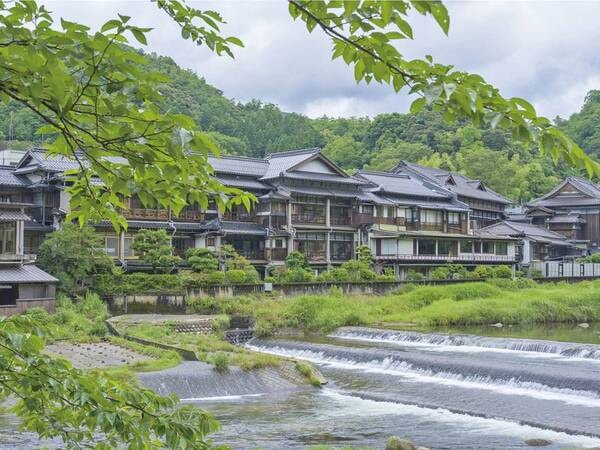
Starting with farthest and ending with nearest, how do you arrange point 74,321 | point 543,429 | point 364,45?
1. point 74,321
2. point 543,429
3. point 364,45

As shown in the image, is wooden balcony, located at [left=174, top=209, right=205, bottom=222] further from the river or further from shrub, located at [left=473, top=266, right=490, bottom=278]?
shrub, located at [left=473, top=266, right=490, bottom=278]

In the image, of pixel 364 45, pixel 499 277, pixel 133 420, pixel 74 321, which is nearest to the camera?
pixel 364 45

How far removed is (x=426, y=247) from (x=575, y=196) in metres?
20.2

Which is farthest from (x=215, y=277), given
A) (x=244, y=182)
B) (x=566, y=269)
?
(x=566, y=269)

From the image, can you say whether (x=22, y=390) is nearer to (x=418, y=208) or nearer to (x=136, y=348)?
(x=136, y=348)

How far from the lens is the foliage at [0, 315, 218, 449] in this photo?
283cm

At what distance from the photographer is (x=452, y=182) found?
54.2 metres

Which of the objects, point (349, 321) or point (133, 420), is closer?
point (133, 420)

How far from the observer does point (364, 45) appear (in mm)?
2355

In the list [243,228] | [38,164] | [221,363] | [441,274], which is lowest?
[221,363]

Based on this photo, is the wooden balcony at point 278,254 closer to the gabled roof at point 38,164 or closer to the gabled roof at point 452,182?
the gabled roof at point 38,164

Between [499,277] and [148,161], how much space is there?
136 ft

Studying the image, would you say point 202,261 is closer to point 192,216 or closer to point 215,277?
point 215,277

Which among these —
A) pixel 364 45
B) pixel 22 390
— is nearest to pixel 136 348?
pixel 22 390
